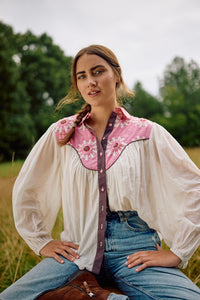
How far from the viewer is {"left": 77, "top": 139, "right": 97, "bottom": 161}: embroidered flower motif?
5.93 ft

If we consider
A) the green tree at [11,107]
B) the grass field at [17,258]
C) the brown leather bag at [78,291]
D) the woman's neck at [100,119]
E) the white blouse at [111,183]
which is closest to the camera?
the brown leather bag at [78,291]

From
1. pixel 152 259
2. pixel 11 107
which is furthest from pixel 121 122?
pixel 11 107

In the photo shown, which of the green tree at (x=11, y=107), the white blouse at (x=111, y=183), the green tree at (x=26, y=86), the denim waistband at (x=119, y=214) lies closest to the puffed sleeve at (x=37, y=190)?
the white blouse at (x=111, y=183)

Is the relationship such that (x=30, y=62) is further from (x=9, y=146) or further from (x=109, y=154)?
(x=109, y=154)

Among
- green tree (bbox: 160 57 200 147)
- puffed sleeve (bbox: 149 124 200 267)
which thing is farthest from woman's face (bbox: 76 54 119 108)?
green tree (bbox: 160 57 200 147)

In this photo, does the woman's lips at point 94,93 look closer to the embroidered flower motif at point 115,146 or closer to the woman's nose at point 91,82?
the woman's nose at point 91,82

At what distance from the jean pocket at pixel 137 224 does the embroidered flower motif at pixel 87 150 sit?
0.46 m

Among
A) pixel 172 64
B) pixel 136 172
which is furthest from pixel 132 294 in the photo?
pixel 172 64

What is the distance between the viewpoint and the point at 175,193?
5.72 feet

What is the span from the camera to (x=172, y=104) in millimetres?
19938

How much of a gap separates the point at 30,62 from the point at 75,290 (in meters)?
23.7

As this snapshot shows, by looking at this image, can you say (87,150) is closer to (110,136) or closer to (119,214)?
(110,136)

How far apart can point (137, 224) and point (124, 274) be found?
30 cm

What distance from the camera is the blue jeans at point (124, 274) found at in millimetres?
1448
